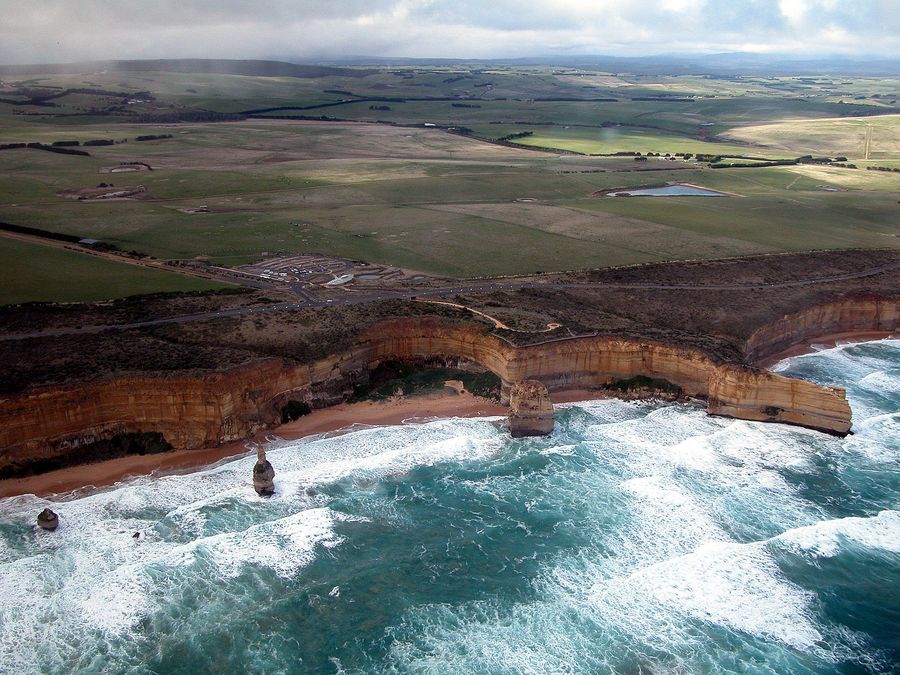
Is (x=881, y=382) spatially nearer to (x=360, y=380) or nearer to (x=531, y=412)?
(x=531, y=412)

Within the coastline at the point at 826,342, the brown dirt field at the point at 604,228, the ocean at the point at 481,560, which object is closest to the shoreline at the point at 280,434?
the ocean at the point at 481,560

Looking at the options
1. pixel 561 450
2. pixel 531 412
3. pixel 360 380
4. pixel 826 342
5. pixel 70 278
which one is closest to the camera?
pixel 561 450

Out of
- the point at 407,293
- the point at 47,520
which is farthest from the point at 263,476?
the point at 407,293

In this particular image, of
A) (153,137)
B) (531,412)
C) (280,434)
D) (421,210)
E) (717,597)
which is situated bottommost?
(717,597)

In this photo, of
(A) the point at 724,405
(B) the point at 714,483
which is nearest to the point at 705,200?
(A) the point at 724,405

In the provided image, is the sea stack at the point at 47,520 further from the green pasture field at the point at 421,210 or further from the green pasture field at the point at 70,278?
the green pasture field at the point at 421,210

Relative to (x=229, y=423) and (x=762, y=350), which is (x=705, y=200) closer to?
(x=762, y=350)

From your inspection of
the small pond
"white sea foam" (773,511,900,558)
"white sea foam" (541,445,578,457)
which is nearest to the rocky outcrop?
"white sea foam" (773,511,900,558)
